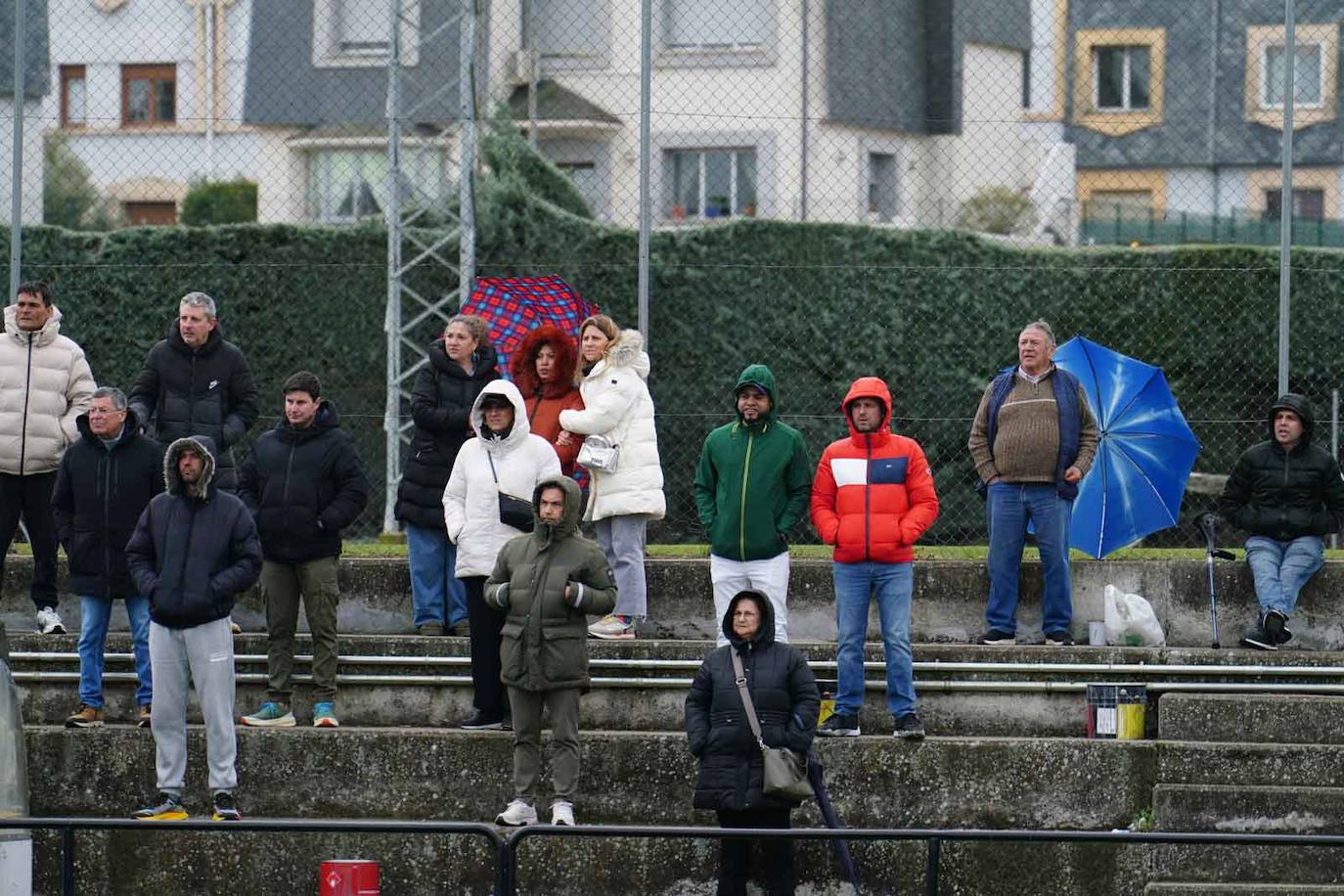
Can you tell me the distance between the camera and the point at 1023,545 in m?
11.9

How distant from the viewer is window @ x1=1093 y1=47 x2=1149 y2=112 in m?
25.3

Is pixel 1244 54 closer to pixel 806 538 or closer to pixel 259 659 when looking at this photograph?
pixel 806 538

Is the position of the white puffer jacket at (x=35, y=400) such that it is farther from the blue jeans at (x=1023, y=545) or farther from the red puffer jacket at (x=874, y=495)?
the blue jeans at (x=1023, y=545)

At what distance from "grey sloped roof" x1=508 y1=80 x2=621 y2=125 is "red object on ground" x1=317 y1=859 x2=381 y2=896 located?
30.0 ft

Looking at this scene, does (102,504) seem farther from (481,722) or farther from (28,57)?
(28,57)

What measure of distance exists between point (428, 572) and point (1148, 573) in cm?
398

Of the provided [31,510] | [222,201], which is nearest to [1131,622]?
[31,510]

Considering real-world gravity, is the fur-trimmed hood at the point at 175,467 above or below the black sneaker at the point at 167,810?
above

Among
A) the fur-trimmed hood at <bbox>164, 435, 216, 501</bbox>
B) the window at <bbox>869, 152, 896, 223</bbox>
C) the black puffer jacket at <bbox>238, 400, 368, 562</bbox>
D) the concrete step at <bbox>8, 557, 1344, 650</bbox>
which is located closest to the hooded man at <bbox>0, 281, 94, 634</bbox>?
the concrete step at <bbox>8, 557, 1344, 650</bbox>

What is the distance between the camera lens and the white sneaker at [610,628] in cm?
1198

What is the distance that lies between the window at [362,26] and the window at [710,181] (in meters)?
4.98

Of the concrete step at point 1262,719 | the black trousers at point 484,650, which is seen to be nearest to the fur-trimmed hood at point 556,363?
the black trousers at point 484,650

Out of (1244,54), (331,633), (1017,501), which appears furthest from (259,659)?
(1244,54)

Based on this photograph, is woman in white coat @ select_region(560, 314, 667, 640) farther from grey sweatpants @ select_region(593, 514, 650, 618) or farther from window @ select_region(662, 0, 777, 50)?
window @ select_region(662, 0, 777, 50)
